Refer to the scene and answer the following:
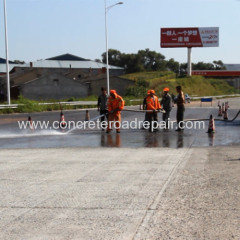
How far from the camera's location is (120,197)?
6.87 meters

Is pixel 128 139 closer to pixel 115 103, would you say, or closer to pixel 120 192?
pixel 115 103

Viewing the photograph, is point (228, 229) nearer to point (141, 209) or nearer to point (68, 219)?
point (141, 209)

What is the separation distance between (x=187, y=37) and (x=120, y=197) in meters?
78.5

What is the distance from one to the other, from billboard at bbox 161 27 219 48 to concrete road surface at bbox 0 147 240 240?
2879 inches

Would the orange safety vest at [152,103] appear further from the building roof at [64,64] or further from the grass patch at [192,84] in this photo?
the building roof at [64,64]

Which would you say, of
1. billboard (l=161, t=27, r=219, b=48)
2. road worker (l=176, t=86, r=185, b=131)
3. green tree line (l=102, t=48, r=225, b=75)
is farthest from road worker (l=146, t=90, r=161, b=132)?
green tree line (l=102, t=48, r=225, b=75)

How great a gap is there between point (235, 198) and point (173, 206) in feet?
3.34

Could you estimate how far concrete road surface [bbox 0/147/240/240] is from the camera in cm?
528

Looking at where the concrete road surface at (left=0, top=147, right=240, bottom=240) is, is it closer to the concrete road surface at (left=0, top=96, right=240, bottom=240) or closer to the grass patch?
the concrete road surface at (left=0, top=96, right=240, bottom=240)

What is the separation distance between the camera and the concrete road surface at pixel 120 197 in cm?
528

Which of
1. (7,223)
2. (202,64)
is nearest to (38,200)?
(7,223)

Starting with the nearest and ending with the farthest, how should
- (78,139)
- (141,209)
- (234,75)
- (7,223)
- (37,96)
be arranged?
(7,223) → (141,209) → (78,139) → (37,96) → (234,75)

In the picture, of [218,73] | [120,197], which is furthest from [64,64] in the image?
[120,197]

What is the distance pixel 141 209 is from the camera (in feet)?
20.1
